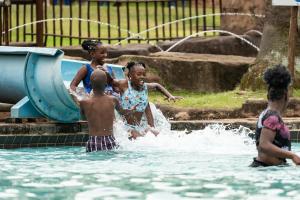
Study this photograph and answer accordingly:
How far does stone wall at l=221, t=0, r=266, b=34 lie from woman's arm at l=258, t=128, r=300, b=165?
13807 mm

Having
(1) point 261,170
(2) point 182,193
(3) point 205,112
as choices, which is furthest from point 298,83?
(2) point 182,193

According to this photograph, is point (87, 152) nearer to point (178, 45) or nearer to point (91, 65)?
point (91, 65)

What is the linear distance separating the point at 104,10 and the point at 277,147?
28317 mm

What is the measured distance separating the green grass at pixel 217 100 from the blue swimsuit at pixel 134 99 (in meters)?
1.73

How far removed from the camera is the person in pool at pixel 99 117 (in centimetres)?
1330

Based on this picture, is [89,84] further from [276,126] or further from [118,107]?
[276,126]

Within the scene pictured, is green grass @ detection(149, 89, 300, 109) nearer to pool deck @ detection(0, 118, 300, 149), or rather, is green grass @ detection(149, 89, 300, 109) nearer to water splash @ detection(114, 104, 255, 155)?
pool deck @ detection(0, 118, 300, 149)

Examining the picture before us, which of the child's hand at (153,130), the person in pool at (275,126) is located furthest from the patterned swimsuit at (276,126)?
the child's hand at (153,130)

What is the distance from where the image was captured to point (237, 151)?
13602 millimetres

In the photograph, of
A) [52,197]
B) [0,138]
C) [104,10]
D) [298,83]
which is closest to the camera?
[52,197]

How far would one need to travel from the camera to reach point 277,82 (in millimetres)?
10867

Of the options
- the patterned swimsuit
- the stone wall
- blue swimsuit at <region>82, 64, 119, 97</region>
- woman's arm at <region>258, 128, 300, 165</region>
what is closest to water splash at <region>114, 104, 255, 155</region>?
blue swimsuit at <region>82, 64, 119, 97</region>

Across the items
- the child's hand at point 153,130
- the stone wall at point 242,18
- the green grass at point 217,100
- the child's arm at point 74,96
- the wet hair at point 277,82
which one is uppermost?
the stone wall at point 242,18

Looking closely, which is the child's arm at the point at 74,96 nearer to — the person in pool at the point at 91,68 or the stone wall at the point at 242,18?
the person in pool at the point at 91,68
